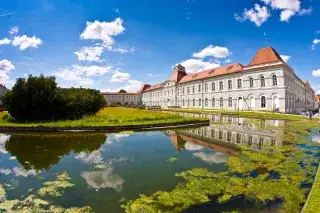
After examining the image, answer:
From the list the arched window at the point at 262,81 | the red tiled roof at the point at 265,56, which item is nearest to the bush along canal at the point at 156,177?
the arched window at the point at 262,81

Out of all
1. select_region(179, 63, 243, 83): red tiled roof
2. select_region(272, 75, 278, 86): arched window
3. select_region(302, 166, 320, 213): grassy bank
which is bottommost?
select_region(302, 166, 320, 213): grassy bank

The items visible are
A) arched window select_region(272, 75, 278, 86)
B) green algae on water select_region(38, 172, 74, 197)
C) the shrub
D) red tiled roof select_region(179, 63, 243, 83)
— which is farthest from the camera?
red tiled roof select_region(179, 63, 243, 83)

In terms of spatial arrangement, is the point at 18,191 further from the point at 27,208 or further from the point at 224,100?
the point at 224,100

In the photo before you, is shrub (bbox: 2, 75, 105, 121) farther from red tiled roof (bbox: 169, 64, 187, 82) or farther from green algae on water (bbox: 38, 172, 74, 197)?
red tiled roof (bbox: 169, 64, 187, 82)

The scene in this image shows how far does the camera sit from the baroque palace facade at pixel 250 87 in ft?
127

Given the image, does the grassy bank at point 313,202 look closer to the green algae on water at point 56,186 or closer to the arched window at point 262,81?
the green algae on water at point 56,186

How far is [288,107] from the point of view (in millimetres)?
39969

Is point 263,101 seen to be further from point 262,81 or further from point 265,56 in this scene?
point 265,56

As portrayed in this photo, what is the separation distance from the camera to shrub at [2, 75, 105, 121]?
21.3 metres

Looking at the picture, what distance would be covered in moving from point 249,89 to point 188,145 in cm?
3421

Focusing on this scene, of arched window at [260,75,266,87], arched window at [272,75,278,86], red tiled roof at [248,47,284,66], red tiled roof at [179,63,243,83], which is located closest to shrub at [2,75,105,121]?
arched window at [260,75,266,87]

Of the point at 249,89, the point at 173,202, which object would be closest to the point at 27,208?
the point at 173,202

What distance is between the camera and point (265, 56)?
4144 cm

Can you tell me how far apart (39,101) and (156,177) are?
17.8 m
